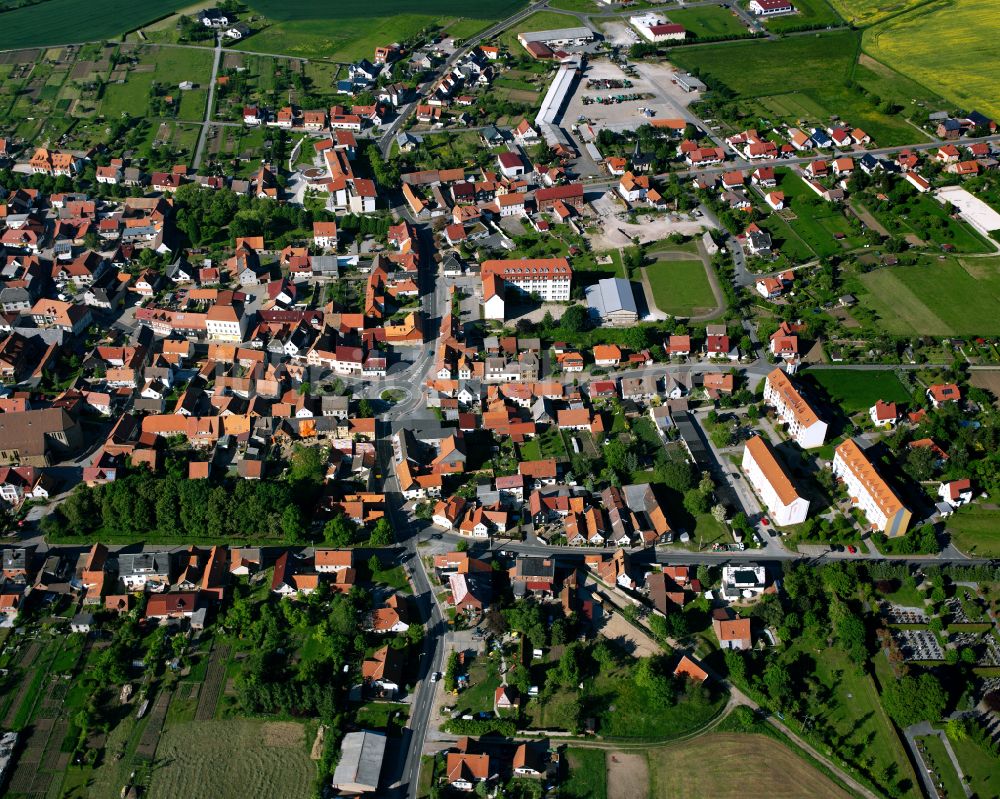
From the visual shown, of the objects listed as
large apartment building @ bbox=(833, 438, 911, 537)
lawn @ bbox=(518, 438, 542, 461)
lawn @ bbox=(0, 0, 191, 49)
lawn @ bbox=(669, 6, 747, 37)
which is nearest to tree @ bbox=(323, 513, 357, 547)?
lawn @ bbox=(518, 438, 542, 461)

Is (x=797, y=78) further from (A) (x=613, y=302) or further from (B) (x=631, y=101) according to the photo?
(A) (x=613, y=302)

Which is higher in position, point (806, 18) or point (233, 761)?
point (806, 18)

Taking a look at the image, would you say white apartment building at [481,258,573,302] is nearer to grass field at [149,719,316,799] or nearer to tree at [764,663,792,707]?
tree at [764,663,792,707]

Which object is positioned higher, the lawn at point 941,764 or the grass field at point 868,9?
the grass field at point 868,9

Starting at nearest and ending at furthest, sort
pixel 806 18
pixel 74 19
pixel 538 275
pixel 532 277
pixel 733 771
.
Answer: pixel 733 771 < pixel 538 275 < pixel 532 277 < pixel 806 18 < pixel 74 19

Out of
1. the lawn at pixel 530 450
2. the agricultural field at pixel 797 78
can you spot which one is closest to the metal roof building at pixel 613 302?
the lawn at pixel 530 450

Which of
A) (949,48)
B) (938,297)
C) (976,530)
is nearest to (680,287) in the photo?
(938,297)

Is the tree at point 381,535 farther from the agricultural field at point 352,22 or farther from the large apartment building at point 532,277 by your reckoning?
the agricultural field at point 352,22

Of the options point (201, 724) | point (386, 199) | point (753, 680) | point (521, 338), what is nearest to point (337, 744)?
point (201, 724)
